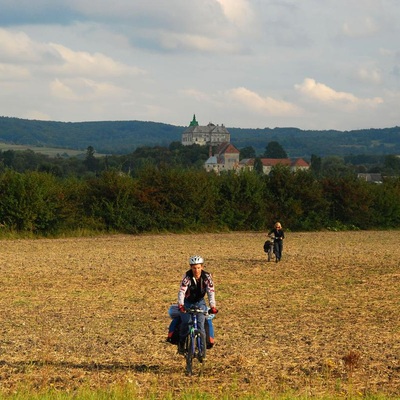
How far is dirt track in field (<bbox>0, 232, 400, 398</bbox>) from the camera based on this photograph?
1110cm

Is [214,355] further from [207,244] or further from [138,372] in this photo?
[207,244]

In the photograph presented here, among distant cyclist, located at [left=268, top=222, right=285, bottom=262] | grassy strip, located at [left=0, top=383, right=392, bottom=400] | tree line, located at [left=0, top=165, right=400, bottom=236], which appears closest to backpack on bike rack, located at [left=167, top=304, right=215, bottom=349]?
grassy strip, located at [left=0, top=383, right=392, bottom=400]

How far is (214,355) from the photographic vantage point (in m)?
12.8

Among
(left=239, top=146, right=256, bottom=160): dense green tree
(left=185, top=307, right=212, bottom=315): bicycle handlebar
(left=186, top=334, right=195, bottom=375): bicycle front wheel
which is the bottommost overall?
(left=239, top=146, right=256, bottom=160): dense green tree

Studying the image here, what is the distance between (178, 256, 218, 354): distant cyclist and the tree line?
30.0m

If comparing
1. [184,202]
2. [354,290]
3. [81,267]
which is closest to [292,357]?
[354,290]

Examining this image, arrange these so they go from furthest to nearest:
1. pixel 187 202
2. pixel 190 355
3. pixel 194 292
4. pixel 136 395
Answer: pixel 187 202 → pixel 194 292 → pixel 190 355 → pixel 136 395

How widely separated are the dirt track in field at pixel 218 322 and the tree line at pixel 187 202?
9.74 meters

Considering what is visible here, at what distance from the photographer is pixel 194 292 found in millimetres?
11828

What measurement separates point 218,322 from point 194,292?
14.2 feet

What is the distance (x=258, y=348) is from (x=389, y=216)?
3946 cm

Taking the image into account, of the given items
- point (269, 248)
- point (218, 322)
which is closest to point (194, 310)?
point (218, 322)

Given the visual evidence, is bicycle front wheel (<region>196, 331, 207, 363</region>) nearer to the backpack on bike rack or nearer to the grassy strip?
the backpack on bike rack

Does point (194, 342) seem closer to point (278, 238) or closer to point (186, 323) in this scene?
point (186, 323)
